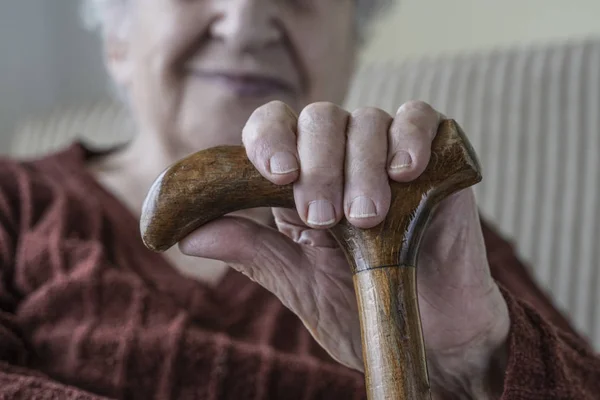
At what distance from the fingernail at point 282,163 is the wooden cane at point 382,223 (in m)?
0.01

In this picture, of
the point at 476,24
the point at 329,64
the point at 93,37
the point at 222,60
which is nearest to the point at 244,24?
the point at 222,60

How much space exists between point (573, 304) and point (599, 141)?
0.26m

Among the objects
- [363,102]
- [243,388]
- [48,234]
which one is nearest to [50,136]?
[363,102]

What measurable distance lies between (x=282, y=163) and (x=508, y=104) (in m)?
0.91

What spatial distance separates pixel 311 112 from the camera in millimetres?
406

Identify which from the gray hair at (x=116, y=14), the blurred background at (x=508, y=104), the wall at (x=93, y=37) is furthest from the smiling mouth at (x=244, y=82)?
the wall at (x=93, y=37)

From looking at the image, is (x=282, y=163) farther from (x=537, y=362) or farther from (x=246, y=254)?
(x=537, y=362)

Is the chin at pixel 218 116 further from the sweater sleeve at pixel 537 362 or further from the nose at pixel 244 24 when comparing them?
the sweater sleeve at pixel 537 362

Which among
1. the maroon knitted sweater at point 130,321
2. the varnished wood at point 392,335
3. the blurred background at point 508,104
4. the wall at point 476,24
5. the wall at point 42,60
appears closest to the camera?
the varnished wood at point 392,335

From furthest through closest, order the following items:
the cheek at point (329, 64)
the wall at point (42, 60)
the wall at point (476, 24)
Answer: the wall at point (42, 60) → the wall at point (476, 24) → the cheek at point (329, 64)

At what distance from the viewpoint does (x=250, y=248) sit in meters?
0.45

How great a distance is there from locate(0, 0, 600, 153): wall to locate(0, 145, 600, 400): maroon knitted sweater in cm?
72

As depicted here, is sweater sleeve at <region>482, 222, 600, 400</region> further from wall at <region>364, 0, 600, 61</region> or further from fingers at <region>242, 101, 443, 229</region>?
wall at <region>364, 0, 600, 61</region>

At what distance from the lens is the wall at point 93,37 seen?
1436 millimetres
